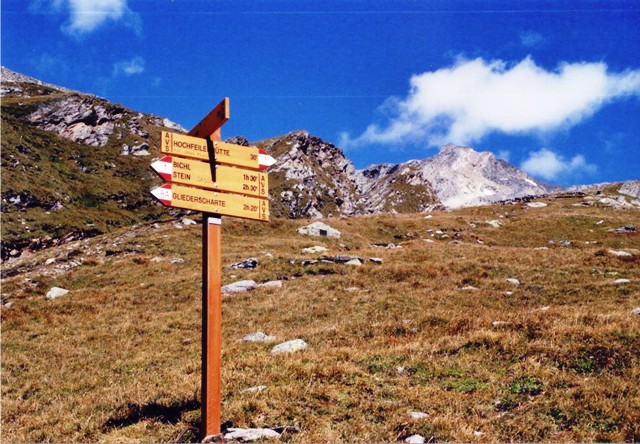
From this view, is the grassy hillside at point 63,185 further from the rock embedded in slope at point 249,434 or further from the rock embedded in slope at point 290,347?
the rock embedded in slope at point 249,434

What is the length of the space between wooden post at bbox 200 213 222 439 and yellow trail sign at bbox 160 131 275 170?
103 centimetres

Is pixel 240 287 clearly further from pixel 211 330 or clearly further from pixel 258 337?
pixel 211 330

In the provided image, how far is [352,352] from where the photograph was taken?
33.2ft

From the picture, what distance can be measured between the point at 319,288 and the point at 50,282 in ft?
52.0

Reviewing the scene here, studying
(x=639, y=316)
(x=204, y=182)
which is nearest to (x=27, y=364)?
(x=204, y=182)

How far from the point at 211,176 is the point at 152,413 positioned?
4.29 metres

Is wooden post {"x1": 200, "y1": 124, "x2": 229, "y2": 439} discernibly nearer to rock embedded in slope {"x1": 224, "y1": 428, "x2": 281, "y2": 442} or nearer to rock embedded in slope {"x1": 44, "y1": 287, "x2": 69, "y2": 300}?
rock embedded in slope {"x1": 224, "y1": 428, "x2": 281, "y2": 442}

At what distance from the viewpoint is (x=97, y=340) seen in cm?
1418

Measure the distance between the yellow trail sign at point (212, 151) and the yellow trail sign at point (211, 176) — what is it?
0.11m

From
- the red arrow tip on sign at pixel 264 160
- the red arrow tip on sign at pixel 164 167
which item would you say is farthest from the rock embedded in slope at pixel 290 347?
the red arrow tip on sign at pixel 164 167

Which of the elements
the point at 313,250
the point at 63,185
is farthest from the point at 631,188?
the point at 63,185

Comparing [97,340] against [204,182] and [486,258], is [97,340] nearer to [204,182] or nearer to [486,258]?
[204,182]

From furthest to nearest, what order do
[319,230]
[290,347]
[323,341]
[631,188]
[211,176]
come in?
[631,188] → [319,230] → [323,341] → [290,347] → [211,176]

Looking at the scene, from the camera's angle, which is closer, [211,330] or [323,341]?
[211,330]
